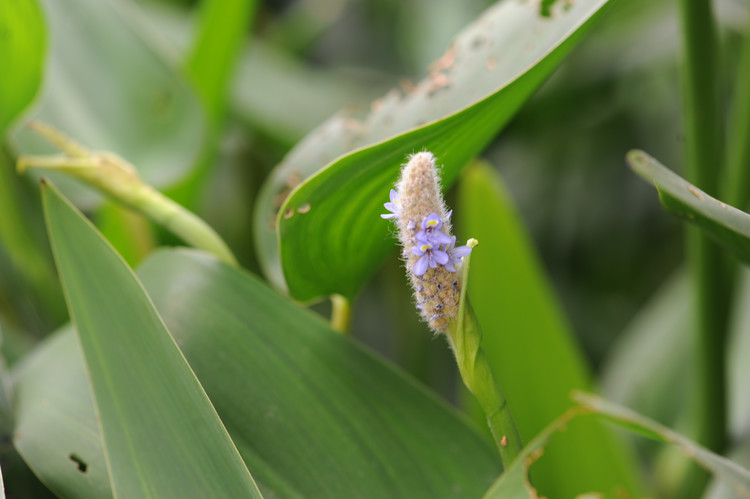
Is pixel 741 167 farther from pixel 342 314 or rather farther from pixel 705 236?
pixel 342 314

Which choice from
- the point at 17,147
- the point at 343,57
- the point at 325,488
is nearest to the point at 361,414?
the point at 325,488

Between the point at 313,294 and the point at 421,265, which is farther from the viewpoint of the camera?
the point at 313,294

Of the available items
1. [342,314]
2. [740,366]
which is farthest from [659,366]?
[342,314]

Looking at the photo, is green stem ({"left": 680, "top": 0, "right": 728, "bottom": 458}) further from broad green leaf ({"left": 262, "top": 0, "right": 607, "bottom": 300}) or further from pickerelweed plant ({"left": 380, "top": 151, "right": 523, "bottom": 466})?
pickerelweed plant ({"left": 380, "top": 151, "right": 523, "bottom": 466})

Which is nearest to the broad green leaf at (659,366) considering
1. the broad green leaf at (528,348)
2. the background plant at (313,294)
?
the background plant at (313,294)

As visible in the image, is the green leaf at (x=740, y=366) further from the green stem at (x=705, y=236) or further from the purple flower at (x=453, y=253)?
the purple flower at (x=453, y=253)

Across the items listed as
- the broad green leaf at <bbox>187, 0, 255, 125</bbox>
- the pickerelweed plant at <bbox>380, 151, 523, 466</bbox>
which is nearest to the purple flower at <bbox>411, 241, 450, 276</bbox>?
the pickerelweed plant at <bbox>380, 151, 523, 466</bbox>

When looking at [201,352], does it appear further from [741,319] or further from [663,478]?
[741,319]
